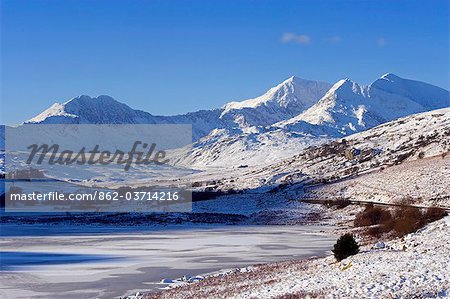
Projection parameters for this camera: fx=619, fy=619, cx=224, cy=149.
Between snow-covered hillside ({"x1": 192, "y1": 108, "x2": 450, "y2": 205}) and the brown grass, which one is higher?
snow-covered hillside ({"x1": 192, "y1": 108, "x2": 450, "y2": 205})

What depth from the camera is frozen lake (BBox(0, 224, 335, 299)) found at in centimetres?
3325

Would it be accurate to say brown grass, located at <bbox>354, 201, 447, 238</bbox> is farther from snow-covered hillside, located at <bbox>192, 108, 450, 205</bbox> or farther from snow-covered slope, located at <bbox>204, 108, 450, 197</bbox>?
snow-covered slope, located at <bbox>204, 108, 450, 197</bbox>

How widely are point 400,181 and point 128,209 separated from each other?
50.3m

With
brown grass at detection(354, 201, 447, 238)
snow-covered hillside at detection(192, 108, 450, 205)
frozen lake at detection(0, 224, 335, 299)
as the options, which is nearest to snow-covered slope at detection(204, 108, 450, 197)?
snow-covered hillside at detection(192, 108, 450, 205)

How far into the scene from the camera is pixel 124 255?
47562 millimetres

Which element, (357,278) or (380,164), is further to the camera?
(380,164)

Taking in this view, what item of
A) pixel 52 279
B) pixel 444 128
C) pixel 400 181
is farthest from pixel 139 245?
pixel 444 128

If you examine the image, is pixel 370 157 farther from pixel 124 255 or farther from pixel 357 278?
pixel 357 278

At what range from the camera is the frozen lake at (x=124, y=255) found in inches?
1309

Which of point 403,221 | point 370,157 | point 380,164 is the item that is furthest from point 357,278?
point 370,157

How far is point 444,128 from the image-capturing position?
518 feet

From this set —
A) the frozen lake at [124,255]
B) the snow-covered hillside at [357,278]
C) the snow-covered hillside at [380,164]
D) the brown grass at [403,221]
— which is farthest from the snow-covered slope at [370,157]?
the snow-covered hillside at [357,278]

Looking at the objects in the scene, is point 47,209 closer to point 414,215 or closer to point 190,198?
point 190,198

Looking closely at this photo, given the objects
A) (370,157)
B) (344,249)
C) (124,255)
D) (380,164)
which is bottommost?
(124,255)
